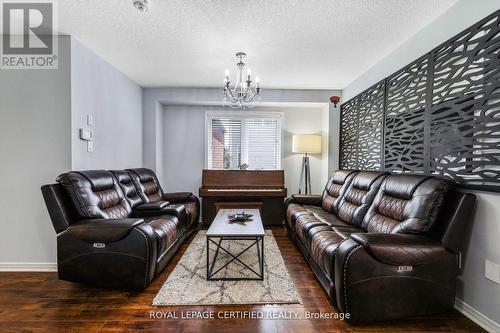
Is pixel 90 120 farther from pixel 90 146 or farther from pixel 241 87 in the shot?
pixel 241 87

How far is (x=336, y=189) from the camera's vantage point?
3.35 m

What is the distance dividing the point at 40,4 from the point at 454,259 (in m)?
3.83

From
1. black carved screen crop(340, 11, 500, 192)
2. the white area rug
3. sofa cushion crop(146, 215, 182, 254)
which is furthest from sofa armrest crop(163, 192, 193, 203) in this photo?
black carved screen crop(340, 11, 500, 192)

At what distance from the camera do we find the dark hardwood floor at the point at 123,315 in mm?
1646

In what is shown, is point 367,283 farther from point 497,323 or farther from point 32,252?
point 32,252

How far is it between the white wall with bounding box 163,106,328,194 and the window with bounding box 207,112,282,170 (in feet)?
0.46

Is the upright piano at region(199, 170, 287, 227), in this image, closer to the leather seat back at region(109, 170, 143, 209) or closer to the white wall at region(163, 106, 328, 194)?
the white wall at region(163, 106, 328, 194)

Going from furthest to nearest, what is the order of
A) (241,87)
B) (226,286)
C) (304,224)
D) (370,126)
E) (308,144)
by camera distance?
(308,144) → (370,126) → (241,87) → (304,224) → (226,286)

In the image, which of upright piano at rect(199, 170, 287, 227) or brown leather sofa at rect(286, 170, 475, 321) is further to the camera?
upright piano at rect(199, 170, 287, 227)

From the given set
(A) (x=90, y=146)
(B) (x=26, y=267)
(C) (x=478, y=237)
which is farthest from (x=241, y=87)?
(B) (x=26, y=267)

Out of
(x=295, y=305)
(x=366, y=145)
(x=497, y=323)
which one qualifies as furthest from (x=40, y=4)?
(x=497, y=323)

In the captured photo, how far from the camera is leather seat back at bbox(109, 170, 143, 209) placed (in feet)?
9.68

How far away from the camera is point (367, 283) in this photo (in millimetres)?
1596

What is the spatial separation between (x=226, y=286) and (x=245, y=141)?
3.04m
